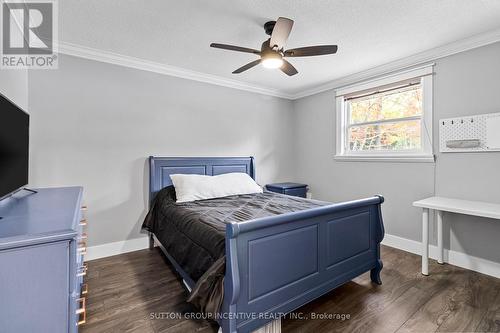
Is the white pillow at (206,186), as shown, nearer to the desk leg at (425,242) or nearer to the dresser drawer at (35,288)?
the dresser drawer at (35,288)

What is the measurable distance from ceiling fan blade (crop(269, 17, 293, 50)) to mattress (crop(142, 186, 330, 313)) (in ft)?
4.89

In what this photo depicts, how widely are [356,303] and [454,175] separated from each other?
1.85 m

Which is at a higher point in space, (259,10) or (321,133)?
(259,10)

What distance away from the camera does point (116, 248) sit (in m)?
2.95

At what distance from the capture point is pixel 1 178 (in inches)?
49.8

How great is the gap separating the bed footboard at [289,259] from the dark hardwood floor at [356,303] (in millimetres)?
196

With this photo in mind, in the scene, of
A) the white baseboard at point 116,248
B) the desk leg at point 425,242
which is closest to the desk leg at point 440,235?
the desk leg at point 425,242

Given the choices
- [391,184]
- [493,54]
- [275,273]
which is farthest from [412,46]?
[275,273]

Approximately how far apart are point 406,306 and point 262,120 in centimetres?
321

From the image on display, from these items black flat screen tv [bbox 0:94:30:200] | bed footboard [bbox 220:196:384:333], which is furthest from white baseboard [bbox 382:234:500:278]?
black flat screen tv [bbox 0:94:30:200]

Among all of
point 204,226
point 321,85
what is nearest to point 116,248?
point 204,226

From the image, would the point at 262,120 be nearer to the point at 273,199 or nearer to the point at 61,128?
the point at 273,199

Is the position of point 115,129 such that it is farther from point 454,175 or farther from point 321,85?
point 454,175

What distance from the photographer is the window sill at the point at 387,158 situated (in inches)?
113
